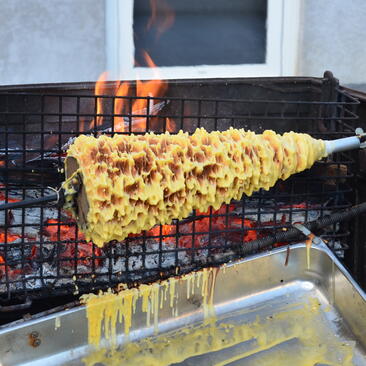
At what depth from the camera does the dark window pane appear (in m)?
3.38

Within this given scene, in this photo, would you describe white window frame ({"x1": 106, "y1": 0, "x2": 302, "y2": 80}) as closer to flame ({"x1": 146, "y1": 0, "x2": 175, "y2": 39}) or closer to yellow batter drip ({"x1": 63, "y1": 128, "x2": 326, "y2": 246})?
flame ({"x1": 146, "y1": 0, "x2": 175, "y2": 39})

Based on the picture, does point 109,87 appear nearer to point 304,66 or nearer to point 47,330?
point 47,330

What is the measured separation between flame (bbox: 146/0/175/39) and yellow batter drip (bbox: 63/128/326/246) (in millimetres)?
2095

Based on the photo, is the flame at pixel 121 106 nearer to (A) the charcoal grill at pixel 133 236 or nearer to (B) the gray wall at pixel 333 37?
(A) the charcoal grill at pixel 133 236

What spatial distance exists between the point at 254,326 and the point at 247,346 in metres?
0.10

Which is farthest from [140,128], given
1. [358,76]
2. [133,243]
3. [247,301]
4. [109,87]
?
[358,76]

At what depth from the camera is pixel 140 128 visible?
2312mm

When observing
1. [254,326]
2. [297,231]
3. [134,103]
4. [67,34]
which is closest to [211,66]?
[67,34]

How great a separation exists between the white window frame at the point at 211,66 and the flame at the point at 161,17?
14 centimetres

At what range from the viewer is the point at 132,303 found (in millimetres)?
1675

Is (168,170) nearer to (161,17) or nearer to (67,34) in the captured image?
(67,34)

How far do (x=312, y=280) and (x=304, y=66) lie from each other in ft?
6.33

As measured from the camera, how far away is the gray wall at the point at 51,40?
315cm

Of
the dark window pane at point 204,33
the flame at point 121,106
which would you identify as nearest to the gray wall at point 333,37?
the dark window pane at point 204,33
